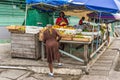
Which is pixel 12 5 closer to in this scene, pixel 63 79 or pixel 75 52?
pixel 75 52

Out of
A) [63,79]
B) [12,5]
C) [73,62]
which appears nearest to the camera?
[63,79]

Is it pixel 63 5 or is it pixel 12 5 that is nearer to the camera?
pixel 63 5

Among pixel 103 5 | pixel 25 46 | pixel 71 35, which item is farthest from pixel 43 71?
pixel 103 5

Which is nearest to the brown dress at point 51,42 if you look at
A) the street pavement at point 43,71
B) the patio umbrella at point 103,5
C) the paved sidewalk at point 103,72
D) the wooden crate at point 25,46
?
the street pavement at point 43,71

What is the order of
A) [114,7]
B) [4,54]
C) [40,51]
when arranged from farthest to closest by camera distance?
1. [4,54]
2. [40,51]
3. [114,7]

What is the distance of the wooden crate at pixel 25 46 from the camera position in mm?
9672

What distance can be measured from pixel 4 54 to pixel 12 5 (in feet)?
13.3

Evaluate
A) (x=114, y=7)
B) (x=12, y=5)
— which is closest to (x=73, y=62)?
(x=114, y=7)

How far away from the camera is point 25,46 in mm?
9758

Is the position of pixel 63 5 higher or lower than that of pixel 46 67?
higher

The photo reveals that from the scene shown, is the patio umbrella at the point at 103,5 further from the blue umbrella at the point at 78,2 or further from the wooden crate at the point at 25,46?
the wooden crate at the point at 25,46

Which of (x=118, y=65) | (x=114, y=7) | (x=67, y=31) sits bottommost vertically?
(x=118, y=65)

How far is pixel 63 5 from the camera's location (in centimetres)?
946

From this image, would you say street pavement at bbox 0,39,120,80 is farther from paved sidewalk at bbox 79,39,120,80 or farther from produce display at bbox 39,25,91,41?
produce display at bbox 39,25,91,41
